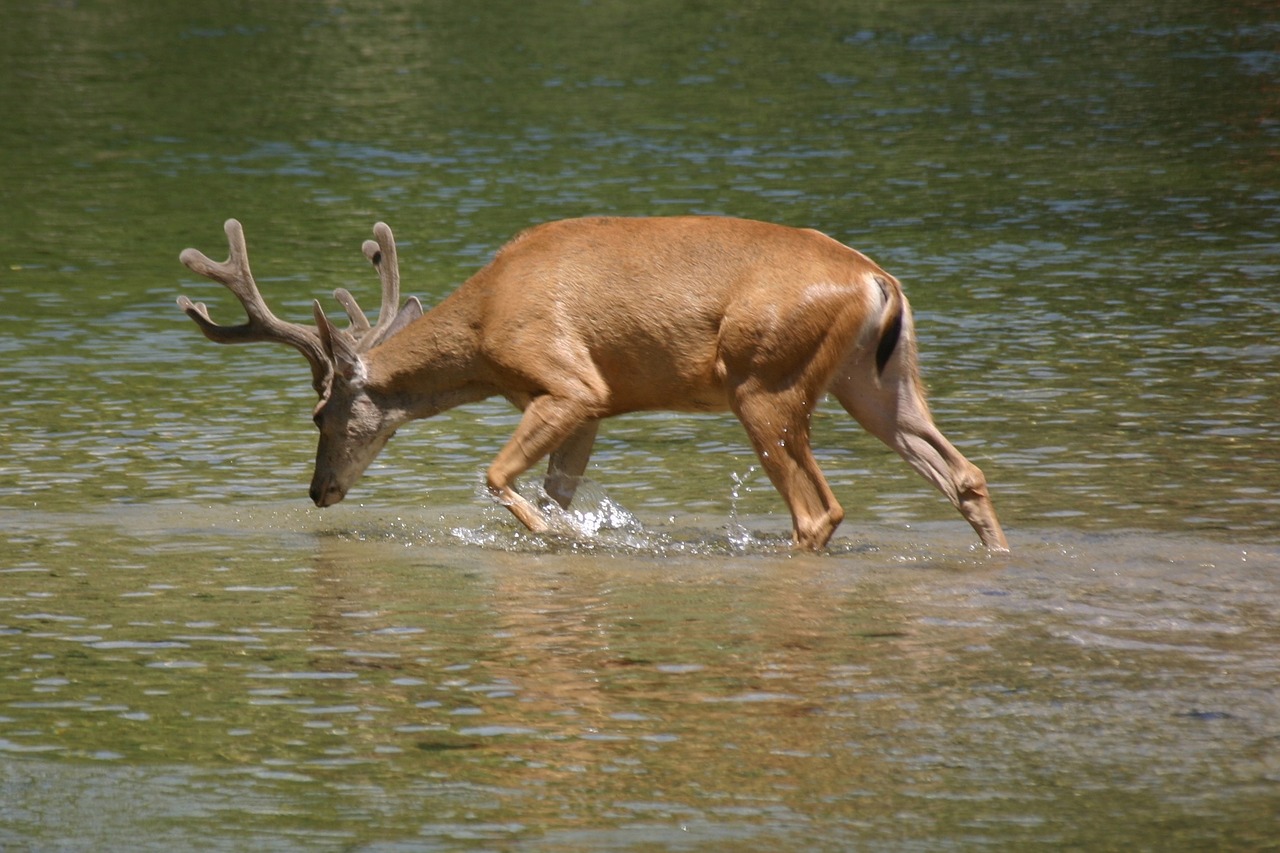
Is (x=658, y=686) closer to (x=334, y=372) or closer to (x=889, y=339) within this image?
(x=889, y=339)

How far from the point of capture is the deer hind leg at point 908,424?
9367 millimetres

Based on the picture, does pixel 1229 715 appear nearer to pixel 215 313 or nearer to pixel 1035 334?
pixel 1035 334

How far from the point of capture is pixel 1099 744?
20.9ft

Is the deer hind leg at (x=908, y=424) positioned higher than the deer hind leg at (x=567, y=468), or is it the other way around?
the deer hind leg at (x=908, y=424)

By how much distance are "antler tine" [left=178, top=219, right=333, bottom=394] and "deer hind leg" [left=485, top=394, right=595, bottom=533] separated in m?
1.13

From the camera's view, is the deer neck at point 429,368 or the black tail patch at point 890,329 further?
the deer neck at point 429,368

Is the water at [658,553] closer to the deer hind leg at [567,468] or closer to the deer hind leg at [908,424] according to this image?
the deer hind leg at [567,468]

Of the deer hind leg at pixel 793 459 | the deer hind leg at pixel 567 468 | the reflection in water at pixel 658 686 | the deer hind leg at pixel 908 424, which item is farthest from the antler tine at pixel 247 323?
the deer hind leg at pixel 908 424

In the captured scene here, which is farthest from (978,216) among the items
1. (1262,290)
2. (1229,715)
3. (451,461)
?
(1229,715)

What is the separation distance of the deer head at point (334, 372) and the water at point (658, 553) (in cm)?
26

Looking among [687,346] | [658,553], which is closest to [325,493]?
[658,553]

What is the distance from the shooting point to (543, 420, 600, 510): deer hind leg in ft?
32.9

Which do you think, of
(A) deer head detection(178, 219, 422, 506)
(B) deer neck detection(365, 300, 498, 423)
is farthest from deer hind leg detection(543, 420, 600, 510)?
(A) deer head detection(178, 219, 422, 506)

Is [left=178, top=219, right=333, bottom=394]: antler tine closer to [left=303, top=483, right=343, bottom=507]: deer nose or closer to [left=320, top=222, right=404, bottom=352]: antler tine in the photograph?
[left=320, top=222, right=404, bottom=352]: antler tine
